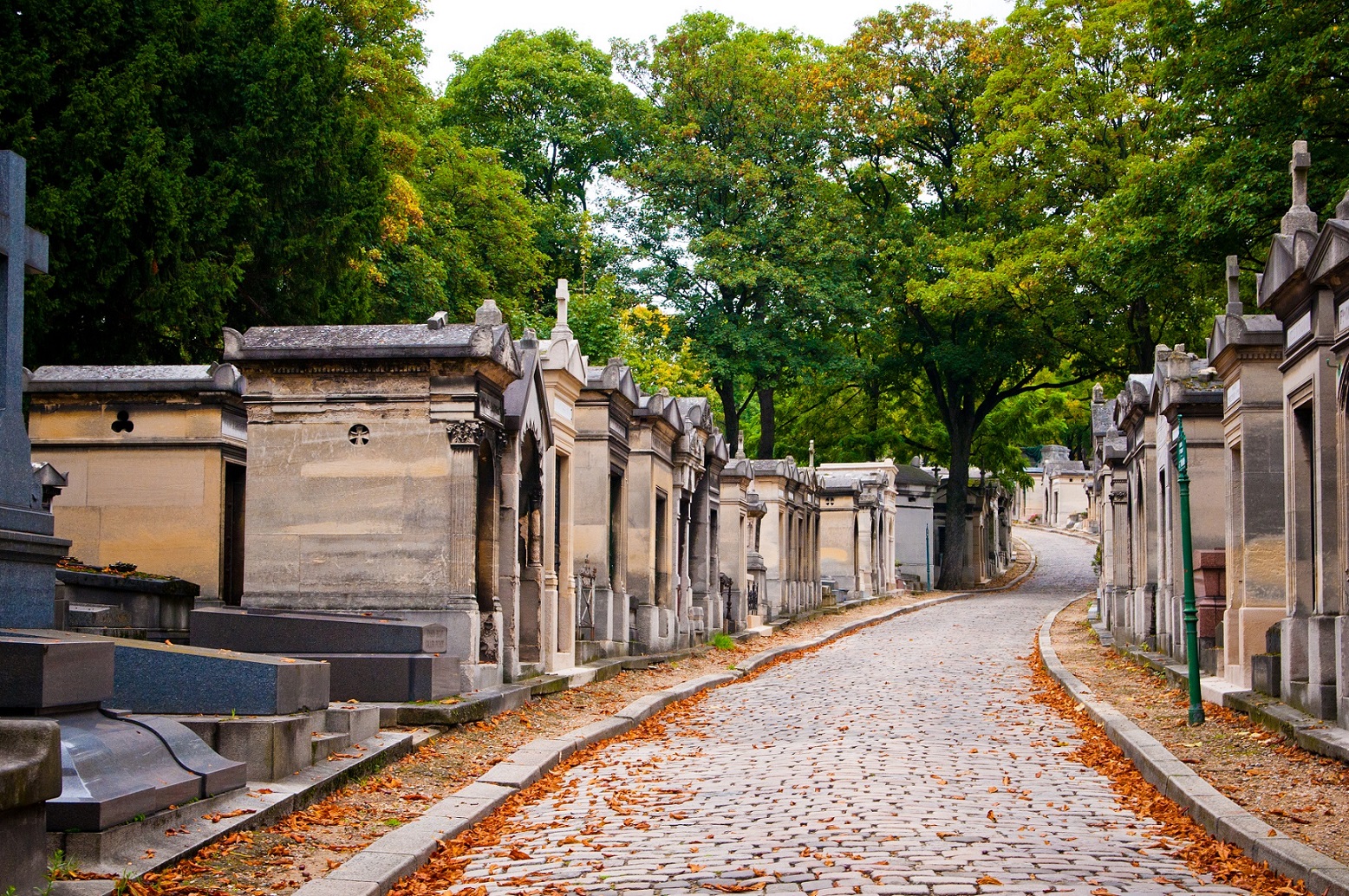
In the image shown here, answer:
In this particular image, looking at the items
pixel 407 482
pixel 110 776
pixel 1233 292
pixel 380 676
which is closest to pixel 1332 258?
pixel 1233 292

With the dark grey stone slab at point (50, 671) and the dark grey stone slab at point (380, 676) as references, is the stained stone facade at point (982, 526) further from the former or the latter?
the dark grey stone slab at point (50, 671)

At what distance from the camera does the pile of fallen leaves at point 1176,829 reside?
646 centimetres

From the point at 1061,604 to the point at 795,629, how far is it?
1158cm

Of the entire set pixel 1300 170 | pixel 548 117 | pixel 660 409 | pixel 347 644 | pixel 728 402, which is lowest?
pixel 347 644

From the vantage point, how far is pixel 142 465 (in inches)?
628

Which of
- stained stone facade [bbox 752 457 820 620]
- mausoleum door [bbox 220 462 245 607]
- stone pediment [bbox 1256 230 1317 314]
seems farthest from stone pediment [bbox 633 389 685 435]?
stained stone facade [bbox 752 457 820 620]

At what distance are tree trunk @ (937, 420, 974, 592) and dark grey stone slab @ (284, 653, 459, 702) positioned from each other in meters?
35.4

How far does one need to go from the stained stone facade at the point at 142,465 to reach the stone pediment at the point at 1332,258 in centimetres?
1108

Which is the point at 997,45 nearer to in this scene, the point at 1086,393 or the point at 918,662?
the point at 1086,393

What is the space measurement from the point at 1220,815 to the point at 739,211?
36.0 metres

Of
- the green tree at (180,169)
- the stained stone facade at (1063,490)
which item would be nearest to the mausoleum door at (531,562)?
the green tree at (180,169)

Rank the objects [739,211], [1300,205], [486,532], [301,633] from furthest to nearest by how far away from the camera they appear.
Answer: [739,211] → [486,532] → [1300,205] → [301,633]

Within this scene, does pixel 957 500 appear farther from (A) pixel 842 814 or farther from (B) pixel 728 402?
(A) pixel 842 814

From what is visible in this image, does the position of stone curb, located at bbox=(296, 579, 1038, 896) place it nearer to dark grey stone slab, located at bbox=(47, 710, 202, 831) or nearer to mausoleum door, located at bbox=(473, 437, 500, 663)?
dark grey stone slab, located at bbox=(47, 710, 202, 831)
